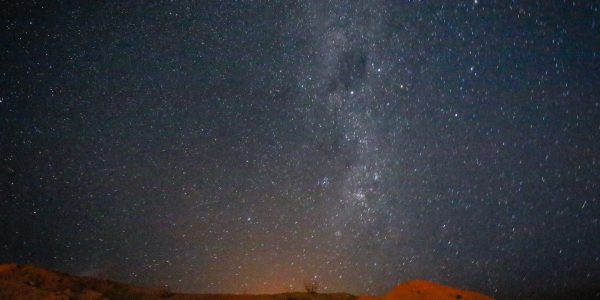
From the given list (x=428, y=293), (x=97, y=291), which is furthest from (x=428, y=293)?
(x=97, y=291)

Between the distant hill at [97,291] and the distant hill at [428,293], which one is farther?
the distant hill at [428,293]

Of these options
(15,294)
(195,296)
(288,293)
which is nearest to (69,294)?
(15,294)

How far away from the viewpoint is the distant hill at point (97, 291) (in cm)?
791

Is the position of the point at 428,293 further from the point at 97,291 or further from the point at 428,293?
the point at 97,291

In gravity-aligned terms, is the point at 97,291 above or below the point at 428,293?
above

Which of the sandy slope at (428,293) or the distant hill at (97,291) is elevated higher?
the distant hill at (97,291)

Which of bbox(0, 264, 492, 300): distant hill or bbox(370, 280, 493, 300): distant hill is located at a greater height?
bbox(0, 264, 492, 300): distant hill

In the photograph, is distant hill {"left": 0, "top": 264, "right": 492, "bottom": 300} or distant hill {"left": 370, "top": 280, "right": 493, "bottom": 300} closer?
distant hill {"left": 0, "top": 264, "right": 492, "bottom": 300}

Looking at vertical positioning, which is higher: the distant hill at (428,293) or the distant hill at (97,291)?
the distant hill at (97,291)

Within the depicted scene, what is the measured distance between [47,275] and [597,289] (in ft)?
101

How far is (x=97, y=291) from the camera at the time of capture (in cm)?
955

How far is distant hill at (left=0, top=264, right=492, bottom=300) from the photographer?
7.91 m

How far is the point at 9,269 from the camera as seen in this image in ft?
30.1

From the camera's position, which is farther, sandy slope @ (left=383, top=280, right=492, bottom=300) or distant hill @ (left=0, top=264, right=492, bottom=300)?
sandy slope @ (left=383, top=280, right=492, bottom=300)
